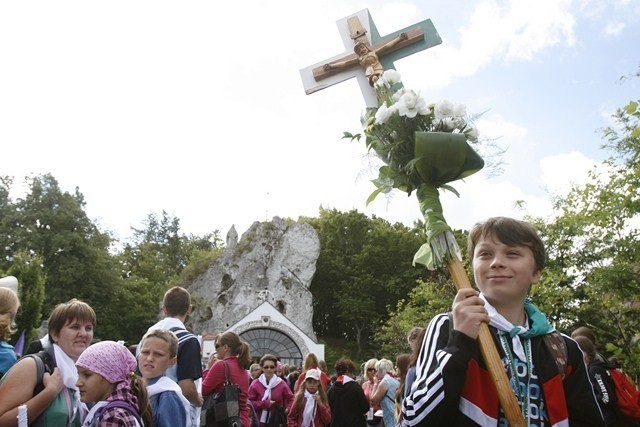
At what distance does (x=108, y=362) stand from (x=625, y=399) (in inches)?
234

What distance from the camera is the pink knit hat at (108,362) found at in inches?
134

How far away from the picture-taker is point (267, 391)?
9.81 meters

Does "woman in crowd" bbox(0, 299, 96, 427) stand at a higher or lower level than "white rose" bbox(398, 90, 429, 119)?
lower

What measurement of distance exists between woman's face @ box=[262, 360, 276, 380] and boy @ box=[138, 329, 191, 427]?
560 cm

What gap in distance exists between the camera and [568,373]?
2.44 m

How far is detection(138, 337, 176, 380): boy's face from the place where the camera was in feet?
13.9

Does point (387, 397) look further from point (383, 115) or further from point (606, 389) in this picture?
point (383, 115)

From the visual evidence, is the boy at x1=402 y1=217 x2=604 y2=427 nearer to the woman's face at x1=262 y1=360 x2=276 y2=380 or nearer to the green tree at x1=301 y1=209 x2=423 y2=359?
the woman's face at x1=262 y1=360 x2=276 y2=380

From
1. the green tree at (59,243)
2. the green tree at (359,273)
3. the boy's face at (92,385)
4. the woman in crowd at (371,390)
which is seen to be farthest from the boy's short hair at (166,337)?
the green tree at (359,273)


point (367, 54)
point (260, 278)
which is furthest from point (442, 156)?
point (260, 278)

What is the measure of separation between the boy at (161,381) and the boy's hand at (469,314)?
2.56m

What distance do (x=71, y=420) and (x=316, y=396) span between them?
17.2 ft

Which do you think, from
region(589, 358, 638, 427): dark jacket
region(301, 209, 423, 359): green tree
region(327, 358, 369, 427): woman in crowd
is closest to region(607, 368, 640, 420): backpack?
region(589, 358, 638, 427): dark jacket

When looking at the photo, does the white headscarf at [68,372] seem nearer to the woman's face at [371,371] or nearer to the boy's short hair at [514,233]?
the boy's short hair at [514,233]
